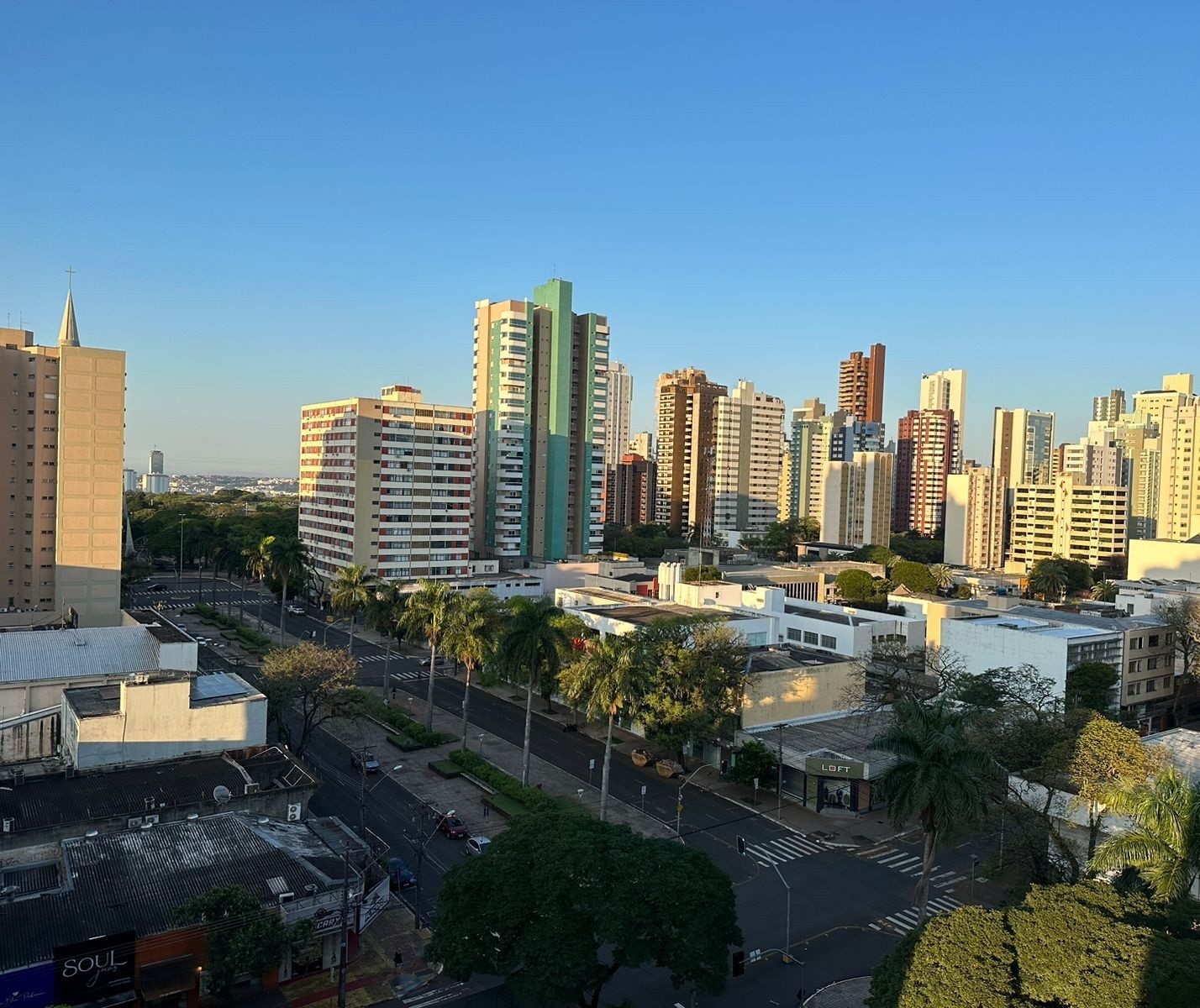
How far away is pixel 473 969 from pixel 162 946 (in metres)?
10.6

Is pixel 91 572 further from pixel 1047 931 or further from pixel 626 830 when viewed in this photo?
pixel 1047 931

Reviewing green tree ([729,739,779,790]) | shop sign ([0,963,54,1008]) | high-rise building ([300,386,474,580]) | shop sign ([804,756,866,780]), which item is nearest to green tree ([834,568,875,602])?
high-rise building ([300,386,474,580])

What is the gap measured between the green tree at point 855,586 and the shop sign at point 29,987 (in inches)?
4141

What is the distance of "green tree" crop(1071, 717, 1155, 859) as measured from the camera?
120 ft

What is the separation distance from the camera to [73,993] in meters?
28.5

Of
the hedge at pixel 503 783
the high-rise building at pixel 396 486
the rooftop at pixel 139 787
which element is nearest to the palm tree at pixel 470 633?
the hedge at pixel 503 783

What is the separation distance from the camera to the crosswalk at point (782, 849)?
46.5 m

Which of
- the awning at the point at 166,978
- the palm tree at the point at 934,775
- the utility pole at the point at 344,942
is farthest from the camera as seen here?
the palm tree at the point at 934,775

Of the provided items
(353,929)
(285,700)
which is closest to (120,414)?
(285,700)

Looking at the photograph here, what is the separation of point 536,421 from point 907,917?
335ft

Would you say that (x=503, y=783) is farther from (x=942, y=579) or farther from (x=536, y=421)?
(x=942, y=579)

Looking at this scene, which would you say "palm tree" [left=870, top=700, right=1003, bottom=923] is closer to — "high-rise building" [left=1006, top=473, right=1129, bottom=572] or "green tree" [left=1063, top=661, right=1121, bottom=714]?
"green tree" [left=1063, top=661, right=1121, bottom=714]

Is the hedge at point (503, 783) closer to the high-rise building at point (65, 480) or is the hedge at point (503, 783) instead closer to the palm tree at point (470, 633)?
the palm tree at point (470, 633)

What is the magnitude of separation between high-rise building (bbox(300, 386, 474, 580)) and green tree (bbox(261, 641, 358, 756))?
60.0 metres
